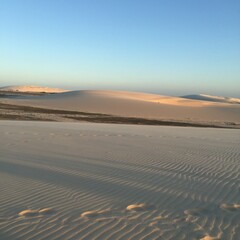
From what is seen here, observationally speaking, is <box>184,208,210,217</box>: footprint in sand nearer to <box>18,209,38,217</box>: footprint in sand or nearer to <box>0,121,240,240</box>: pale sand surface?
<box>0,121,240,240</box>: pale sand surface

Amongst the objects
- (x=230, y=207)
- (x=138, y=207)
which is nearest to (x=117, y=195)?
(x=138, y=207)

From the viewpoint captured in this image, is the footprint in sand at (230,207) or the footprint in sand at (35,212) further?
the footprint in sand at (230,207)

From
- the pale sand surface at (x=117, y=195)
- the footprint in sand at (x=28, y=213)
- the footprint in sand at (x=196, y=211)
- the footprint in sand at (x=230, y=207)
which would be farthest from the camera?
the footprint in sand at (x=230, y=207)

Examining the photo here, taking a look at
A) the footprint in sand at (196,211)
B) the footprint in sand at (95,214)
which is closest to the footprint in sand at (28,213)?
the footprint in sand at (95,214)

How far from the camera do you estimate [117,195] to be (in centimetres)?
586

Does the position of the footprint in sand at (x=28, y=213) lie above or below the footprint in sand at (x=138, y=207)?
below

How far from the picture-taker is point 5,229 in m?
4.22

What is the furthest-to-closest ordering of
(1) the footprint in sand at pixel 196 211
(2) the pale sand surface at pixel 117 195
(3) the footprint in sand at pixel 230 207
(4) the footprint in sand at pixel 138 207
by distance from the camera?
(3) the footprint in sand at pixel 230 207 < (4) the footprint in sand at pixel 138 207 < (1) the footprint in sand at pixel 196 211 < (2) the pale sand surface at pixel 117 195

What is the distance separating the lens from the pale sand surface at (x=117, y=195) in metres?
4.33

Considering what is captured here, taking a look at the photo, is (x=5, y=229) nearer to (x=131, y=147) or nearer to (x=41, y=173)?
(x=41, y=173)

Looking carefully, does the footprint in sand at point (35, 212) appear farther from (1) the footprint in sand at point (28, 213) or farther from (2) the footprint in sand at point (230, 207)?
(2) the footprint in sand at point (230, 207)

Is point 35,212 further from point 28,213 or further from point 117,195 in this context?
point 117,195

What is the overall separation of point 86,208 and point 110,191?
3.34ft

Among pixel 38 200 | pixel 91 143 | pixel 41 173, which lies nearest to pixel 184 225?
pixel 38 200
